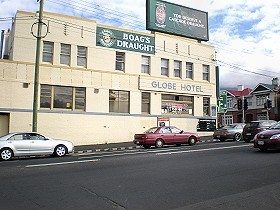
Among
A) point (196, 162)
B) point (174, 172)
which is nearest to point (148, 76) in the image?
point (196, 162)

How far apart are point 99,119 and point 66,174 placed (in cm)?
1496

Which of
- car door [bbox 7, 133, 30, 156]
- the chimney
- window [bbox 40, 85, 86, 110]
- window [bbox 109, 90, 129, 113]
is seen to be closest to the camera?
car door [bbox 7, 133, 30, 156]

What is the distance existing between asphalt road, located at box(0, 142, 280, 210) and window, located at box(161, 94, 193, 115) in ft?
55.2

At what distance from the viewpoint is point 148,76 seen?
27.0m

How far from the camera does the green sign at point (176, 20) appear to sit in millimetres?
28500

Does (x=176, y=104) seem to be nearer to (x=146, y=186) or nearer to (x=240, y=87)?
(x=146, y=186)

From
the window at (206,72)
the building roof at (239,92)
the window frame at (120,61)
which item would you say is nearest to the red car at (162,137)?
the window frame at (120,61)

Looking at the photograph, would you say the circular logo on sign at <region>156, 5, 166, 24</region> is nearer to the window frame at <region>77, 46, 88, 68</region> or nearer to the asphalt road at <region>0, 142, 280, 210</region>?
the window frame at <region>77, 46, 88, 68</region>

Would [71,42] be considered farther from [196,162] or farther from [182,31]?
[196,162]

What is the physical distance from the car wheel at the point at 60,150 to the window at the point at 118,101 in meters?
9.27

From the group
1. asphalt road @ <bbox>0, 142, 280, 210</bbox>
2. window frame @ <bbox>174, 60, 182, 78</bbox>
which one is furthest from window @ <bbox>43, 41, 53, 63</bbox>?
asphalt road @ <bbox>0, 142, 280, 210</bbox>

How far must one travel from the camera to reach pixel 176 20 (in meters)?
30.1

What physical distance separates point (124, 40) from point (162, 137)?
34.0ft

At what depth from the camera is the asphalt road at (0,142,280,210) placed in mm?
6047
